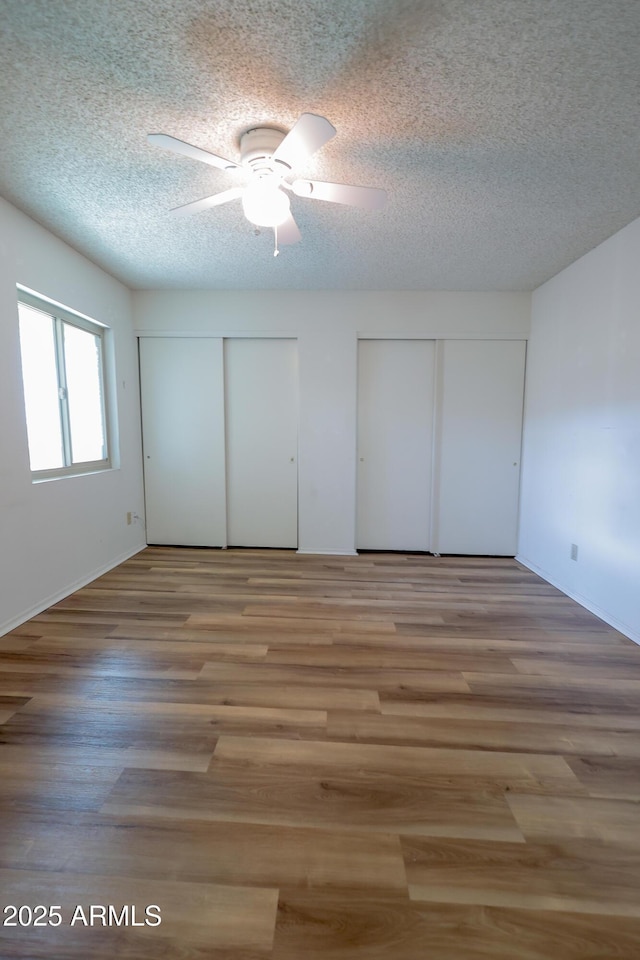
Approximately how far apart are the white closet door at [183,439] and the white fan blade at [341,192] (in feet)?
7.46

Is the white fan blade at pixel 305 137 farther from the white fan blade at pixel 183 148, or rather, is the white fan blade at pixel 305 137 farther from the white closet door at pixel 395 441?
the white closet door at pixel 395 441

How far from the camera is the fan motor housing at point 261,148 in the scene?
167 centimetres

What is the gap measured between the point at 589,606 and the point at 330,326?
3.26 meters

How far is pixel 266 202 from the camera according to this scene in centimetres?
173

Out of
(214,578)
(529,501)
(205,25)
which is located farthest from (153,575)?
(529,501)

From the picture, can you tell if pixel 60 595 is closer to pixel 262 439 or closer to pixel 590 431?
pixel 262 439

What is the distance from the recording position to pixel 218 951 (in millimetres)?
871

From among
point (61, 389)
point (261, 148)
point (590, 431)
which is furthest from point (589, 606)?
point (61, 389)

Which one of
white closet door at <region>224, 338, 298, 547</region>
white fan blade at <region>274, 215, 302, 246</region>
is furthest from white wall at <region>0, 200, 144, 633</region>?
white fan blade at <region>274, 215, 302, 246</region>

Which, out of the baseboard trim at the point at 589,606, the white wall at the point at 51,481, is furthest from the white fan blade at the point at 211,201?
the baseboard trim at the point at 589,606

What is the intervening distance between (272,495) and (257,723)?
2.55 m

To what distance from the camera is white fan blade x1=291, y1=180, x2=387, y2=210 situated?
1.67 metres

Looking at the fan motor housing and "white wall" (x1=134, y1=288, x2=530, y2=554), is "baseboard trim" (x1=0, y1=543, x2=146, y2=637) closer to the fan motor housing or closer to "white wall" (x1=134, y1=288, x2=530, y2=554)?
"white wall" (x1=134, y1=288, x2=530, y2=554)

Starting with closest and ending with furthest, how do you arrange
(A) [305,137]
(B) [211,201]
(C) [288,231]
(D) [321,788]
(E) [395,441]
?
(D) [321,788] < (A) [305,137] < (B) [211,201] < (C) [288,231] < (E) [395,441]
